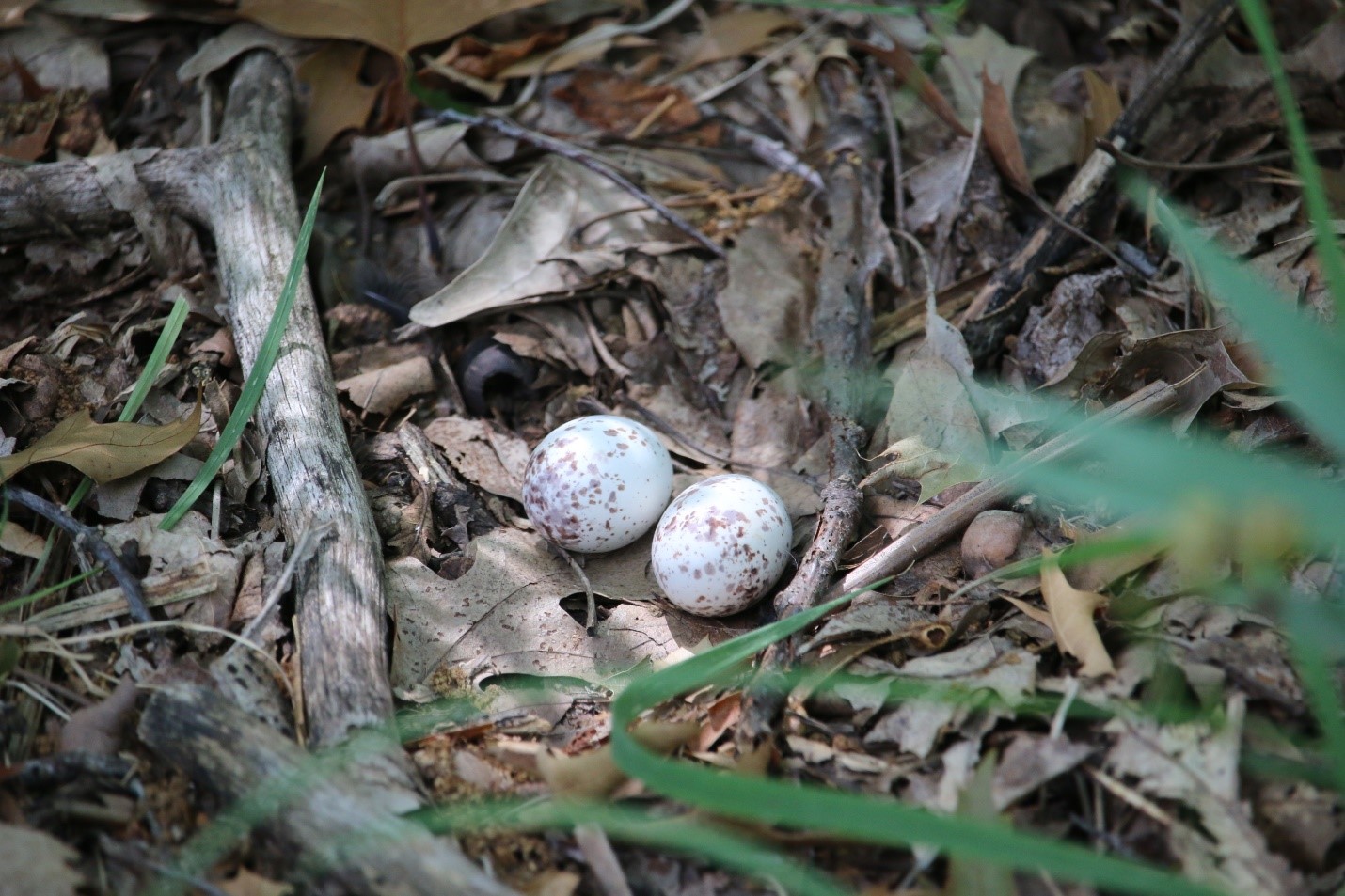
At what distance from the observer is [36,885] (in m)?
1.46

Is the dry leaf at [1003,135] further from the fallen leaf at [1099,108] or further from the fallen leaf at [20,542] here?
the fallen leaf at [20,542]

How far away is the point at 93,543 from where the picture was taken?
1.96 m

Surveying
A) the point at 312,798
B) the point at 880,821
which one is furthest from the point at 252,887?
the point at 880,821

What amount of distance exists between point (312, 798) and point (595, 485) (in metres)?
0.98

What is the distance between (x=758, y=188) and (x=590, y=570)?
1.48m

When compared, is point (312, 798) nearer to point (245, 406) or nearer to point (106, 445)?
point (245, 406)

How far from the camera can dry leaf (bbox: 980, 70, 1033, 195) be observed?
274 cm

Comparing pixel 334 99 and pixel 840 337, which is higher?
pixel 334 99

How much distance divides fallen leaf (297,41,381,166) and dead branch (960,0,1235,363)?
2.07 metres

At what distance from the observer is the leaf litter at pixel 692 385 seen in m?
1.62

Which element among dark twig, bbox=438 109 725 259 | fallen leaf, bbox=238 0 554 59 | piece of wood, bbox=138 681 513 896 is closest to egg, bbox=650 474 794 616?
piece of wood, bbox=138 681 513 896

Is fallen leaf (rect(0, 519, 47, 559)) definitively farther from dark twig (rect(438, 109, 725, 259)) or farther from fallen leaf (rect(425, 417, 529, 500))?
dark twig (rect(438, 109, 725, 259))

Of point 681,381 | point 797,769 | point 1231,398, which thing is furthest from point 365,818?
point 1231,398

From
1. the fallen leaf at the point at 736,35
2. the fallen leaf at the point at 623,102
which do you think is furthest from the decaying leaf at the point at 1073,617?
the fallen leaf at the point at 736,35
